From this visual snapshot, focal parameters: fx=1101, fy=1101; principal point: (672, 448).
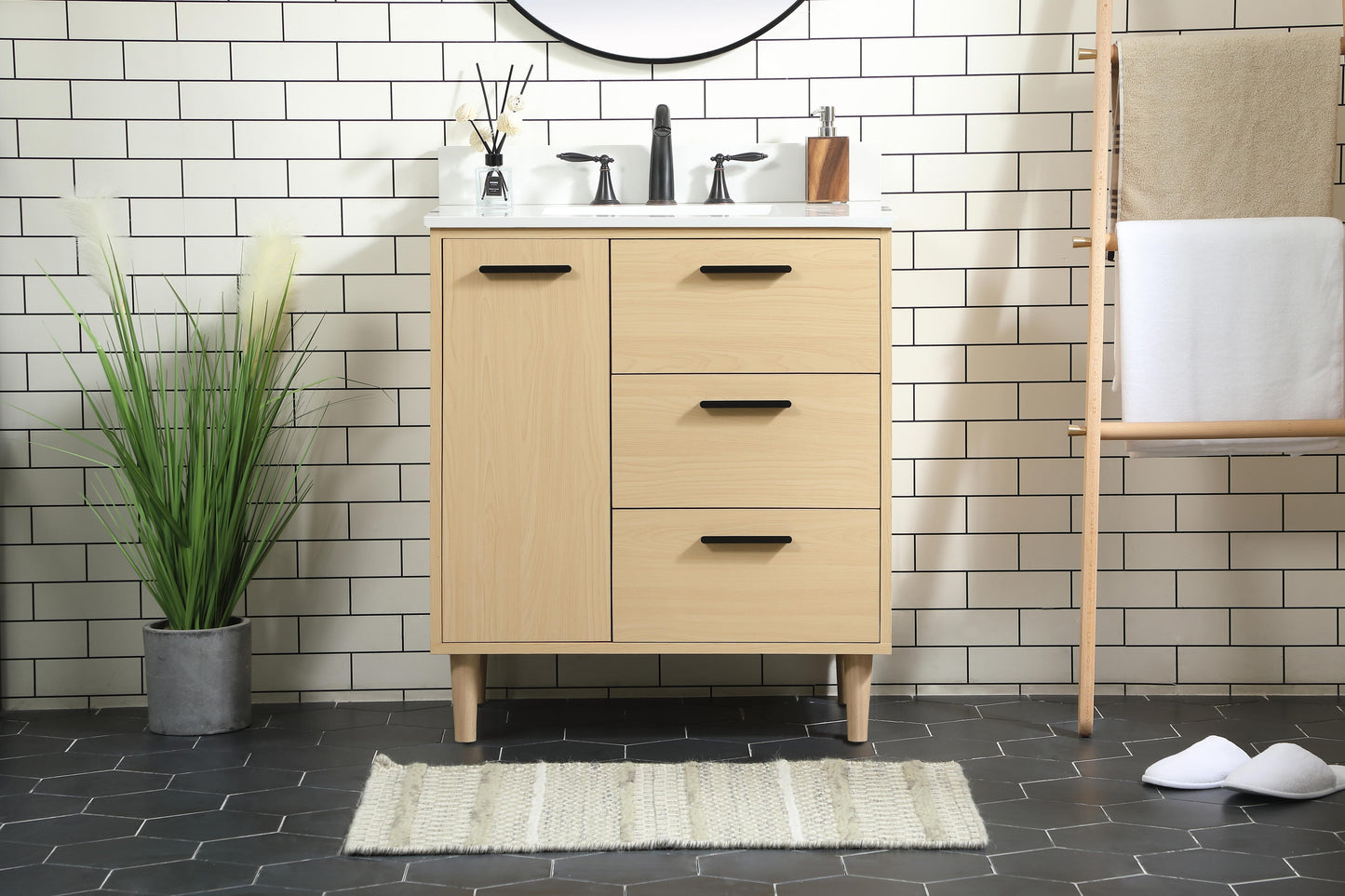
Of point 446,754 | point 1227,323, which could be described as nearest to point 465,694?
point 446,754

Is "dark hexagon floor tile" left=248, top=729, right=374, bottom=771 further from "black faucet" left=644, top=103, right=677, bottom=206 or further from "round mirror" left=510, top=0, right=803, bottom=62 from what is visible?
"round mirror" left=510, top=0, right=803, bottom=62

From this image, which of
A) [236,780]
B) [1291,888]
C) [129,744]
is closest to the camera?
[1291,888]

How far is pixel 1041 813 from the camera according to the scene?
1828 mm

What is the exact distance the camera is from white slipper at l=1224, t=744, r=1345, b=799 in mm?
1863

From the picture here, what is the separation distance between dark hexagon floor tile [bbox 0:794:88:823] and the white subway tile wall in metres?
0.60

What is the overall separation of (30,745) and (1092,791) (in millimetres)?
2054

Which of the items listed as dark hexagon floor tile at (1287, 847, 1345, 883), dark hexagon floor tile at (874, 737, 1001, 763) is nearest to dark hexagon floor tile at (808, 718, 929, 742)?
dark hexagon floor tile at (874, 737, 1001, 763)

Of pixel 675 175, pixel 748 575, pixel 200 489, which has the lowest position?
pixel 748 575

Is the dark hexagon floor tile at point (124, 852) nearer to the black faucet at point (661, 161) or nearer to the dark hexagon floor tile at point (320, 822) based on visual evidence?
the dark hexagon floor tile at point (320, 822)

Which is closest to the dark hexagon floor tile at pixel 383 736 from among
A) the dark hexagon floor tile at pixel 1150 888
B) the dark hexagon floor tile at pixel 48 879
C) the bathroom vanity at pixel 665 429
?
the bathroom vanity at pixel 665 429

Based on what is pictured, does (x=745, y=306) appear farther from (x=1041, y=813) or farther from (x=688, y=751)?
(x=1041, y=813)

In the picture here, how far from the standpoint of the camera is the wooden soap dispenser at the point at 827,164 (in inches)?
93.4

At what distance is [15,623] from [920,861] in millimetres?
2055

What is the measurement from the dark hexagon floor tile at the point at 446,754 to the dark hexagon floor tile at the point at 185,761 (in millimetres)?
283
